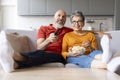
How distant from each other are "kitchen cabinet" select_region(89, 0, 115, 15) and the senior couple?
2.10 m

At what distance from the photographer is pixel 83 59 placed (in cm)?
271

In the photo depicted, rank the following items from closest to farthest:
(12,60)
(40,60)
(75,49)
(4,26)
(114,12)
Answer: (12,60), (40,60), (75,49), (114,12), (4,26)

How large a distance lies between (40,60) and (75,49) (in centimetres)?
51

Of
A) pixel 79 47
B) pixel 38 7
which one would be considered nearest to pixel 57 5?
pixel 38 7

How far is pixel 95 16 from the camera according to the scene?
17.3 ft

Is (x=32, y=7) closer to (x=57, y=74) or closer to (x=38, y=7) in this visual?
(x=38, y=7)

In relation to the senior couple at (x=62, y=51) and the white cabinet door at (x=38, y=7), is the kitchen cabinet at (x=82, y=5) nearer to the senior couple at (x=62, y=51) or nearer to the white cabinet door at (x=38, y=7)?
the white cabinet door at (x=38, y=7)

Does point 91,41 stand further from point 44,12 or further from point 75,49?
point 44,12

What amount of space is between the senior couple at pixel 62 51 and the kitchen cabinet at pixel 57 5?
2.03 metres

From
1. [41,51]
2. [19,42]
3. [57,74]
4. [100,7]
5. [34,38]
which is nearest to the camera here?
[57,74]

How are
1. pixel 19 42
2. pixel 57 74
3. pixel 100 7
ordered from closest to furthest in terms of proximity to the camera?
pixel 57 74
pixel 19 42
pixel 100 7

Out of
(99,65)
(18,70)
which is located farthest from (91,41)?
(18,70)

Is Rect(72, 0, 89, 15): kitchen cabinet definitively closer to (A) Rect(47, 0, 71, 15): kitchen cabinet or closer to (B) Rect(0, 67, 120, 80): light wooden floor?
(A) Rect(47, 0, 71, 15): kitchen cabinet

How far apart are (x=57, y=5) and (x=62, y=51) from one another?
235 centimetres
